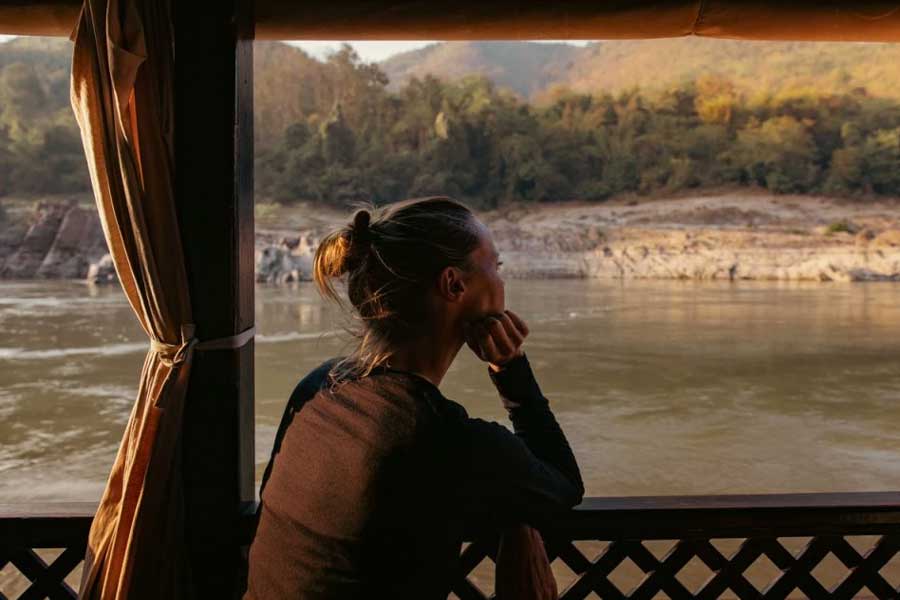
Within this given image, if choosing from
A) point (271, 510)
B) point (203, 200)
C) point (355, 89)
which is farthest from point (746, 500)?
point (355, 89)

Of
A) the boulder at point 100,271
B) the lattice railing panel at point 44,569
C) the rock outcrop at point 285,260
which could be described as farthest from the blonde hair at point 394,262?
the boulder at point 100,271

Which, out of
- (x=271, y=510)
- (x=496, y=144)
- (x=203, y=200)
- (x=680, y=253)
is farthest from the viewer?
(x=496, y=144)

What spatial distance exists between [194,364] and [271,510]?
50 cm

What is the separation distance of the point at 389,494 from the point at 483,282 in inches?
9.8

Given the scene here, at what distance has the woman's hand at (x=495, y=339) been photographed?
2.77ft

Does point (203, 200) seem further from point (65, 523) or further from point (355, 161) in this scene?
point (355, 161)

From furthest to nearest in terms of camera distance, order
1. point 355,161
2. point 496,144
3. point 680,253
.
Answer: point 496,144 < point 355,161 < point 680,253

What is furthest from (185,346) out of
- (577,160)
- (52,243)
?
(577,160)

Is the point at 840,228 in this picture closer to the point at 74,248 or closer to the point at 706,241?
the point at 706,241

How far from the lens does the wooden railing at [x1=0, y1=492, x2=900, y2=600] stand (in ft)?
3.93

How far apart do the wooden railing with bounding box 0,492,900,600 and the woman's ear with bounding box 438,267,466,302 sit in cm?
50

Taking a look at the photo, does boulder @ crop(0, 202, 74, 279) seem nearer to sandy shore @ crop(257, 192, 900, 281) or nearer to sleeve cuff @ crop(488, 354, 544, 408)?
sandy shore @ crop(257, 192, 900, 281)

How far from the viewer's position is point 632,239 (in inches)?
1043

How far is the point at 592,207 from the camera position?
2820 cm
